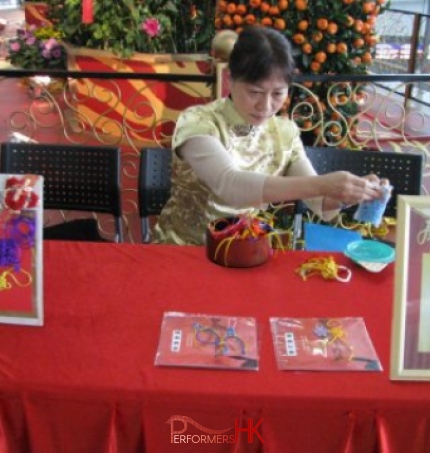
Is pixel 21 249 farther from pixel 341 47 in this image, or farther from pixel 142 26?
pixel 142 26

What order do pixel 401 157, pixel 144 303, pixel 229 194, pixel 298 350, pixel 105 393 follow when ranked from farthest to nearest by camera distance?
pixel 401 157 → pixel 229 194 → pixel 144 303 → pixel 298 350 → pixel 105 393

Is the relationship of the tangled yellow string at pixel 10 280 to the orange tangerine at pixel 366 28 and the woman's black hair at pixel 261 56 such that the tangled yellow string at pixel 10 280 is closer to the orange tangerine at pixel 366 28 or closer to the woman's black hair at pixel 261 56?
the woman's black hair at pixel 261 56

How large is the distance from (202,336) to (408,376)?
0.34 meters

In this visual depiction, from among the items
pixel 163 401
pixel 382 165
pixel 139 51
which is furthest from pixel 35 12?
pixel 163 401

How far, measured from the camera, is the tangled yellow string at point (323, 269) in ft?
4.11

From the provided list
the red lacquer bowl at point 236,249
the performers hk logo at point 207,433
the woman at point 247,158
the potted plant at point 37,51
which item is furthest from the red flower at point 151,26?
the performers hk logo at point 207,433

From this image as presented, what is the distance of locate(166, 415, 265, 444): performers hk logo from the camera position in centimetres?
88

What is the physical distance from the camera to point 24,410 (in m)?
0.90

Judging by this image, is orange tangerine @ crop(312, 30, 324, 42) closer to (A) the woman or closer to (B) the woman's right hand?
(A) the woman

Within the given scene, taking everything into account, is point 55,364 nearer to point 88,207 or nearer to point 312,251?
point 312,251

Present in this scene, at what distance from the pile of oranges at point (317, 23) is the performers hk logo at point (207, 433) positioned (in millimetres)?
2091

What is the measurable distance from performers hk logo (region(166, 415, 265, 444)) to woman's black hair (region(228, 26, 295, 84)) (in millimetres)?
808

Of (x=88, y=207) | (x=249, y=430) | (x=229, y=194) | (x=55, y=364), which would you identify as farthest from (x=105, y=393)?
(x=88, y=207)

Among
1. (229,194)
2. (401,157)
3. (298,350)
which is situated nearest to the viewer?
(298,350)
